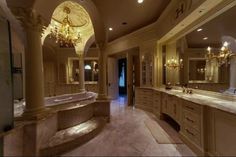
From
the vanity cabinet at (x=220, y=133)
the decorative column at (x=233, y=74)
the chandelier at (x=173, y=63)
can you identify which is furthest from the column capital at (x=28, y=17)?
the chandelier at (x=173, y=63)

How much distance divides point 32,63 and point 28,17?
72 centimetres

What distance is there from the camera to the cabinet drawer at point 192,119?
2869 millimetres

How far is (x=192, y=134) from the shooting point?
310 centimetres

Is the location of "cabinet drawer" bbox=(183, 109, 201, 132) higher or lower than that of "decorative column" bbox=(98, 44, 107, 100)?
lower

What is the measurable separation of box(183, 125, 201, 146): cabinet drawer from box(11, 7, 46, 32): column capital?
326cm

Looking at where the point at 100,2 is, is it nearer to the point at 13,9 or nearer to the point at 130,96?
the point at 13,9

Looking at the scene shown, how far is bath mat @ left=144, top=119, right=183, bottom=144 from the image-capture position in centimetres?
350

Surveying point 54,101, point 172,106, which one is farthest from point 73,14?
point 172,106

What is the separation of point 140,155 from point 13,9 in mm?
3141

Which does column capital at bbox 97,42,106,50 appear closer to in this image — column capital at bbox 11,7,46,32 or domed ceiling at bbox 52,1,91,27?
domed ceiling at bbox 52,1,91,27

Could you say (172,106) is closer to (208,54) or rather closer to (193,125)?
(193,125)

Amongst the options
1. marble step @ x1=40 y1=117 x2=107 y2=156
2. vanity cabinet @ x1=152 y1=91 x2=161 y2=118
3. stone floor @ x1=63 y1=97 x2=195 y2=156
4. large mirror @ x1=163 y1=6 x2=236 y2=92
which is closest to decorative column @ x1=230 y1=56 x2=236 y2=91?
large mirror @ x1=163 y1=6 x2=236 y2=92

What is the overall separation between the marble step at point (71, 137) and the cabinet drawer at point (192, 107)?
2059mm

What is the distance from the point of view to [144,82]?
717cm
